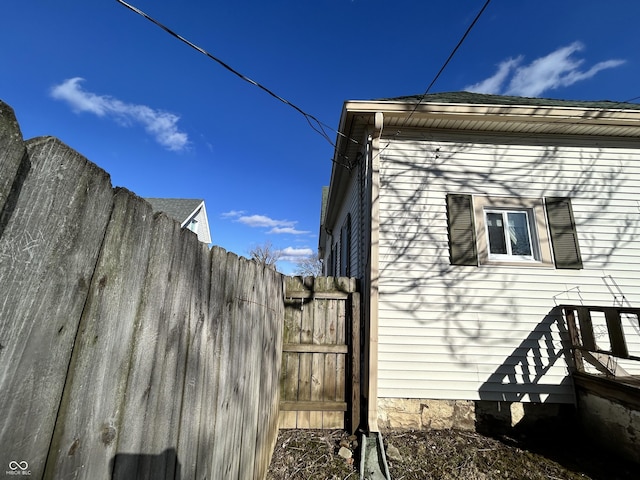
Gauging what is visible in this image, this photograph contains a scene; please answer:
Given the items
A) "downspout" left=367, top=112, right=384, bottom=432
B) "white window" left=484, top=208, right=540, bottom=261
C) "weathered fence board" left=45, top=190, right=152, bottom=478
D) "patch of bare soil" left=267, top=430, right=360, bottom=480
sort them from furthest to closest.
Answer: "white window" left=484, top=208, right=540, bottom=261 → "downspout" left=367, top=112, right=384, bottom=432 → "patch of bare soil" left=267, top=430, right=360, bottom=480 → "weathered fence board" left=45, top=190, right=152, bottom=478

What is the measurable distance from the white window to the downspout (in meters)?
1.92

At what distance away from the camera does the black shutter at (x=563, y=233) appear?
4.73 meters

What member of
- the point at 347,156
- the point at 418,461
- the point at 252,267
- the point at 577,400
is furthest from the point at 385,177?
the point at 577,400

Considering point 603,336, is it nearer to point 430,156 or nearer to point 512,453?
point 512,453

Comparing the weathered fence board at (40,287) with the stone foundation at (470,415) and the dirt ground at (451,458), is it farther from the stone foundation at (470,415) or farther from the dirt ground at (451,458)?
the stone foundation at (470,415)

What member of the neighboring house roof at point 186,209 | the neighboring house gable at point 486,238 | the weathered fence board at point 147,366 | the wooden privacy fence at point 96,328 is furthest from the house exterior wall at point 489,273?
the neighboring house roof at point 186,209

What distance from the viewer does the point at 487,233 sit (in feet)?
16.0

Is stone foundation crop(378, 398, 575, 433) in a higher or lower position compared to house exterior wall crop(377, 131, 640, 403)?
lower

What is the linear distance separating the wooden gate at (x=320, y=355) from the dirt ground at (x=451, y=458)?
24 cm

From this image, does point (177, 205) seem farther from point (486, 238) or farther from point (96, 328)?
point (96, 328)

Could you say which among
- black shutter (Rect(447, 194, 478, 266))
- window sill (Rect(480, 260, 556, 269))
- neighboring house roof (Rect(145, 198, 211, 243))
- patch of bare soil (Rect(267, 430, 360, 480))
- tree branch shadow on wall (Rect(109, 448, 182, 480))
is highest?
neighboring house roof (Rect(145, 198, 211, 243))

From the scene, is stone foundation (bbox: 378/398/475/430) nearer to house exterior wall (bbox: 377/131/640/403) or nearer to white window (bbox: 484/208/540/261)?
house exterior wall (bbox: 377/131/640/403)

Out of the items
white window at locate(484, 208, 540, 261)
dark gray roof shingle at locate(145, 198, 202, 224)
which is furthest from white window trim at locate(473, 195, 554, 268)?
dark gray roof shingle at locate(145, 198, 202, 224)

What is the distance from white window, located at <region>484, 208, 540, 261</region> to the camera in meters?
4.87
